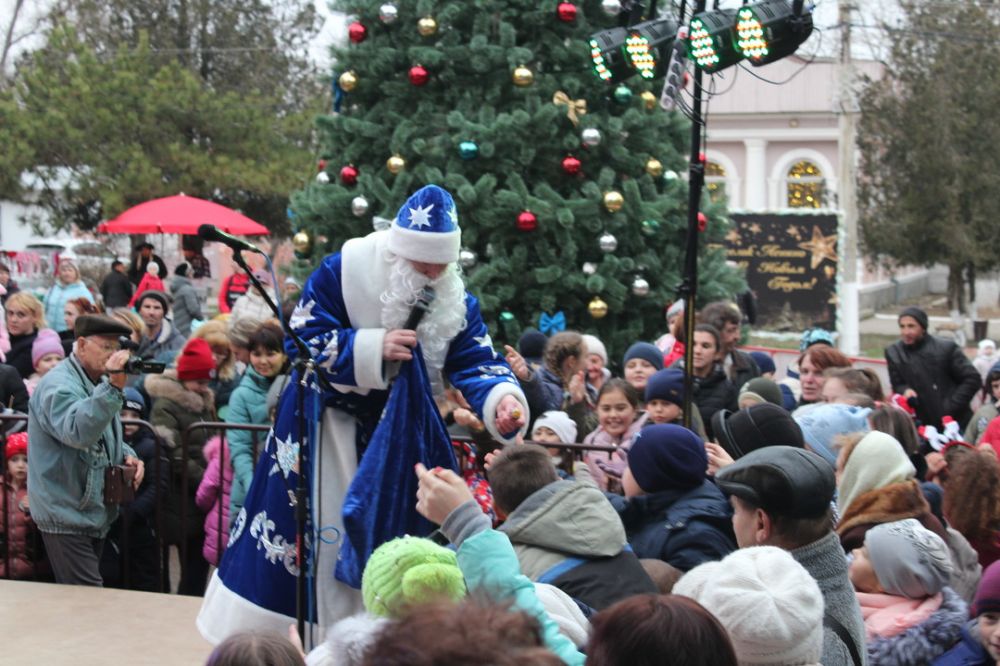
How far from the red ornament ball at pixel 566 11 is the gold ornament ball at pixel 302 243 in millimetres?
2781

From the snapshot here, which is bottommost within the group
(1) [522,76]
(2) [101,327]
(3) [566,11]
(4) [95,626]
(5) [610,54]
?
(4) [95,626]

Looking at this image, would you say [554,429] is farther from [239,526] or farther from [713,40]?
[239,526]

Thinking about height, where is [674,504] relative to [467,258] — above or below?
below

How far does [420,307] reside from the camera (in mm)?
4359

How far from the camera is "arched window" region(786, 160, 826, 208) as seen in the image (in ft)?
101

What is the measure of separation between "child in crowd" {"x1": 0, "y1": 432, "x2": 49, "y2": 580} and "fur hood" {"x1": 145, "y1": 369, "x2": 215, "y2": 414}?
2.68ft

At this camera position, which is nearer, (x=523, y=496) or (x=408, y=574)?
(x=408, y=574)

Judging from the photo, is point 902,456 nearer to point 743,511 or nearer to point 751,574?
point 743,511

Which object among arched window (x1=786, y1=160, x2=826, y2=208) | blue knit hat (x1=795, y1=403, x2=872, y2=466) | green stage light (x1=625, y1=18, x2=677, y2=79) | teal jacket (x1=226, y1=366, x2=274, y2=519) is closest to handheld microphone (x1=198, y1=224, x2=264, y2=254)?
teal jacket (x1=226, y1=366, x2=274, y2=519)

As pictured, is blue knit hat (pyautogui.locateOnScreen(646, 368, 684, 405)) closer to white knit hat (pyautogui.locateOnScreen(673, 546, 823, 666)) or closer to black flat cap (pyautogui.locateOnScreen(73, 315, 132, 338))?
black flat cap (pyautogui.locateOnScreen(73, 315, 132, 338))

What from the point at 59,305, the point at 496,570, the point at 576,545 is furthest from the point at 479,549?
the point at 59,305

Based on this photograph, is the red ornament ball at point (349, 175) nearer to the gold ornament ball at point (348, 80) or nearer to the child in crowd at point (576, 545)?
the gold ornament ball at point (348, 80)

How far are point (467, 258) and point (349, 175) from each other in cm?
131

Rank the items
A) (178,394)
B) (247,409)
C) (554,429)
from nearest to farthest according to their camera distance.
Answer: (247,409)
(554,429)
(178,394)
